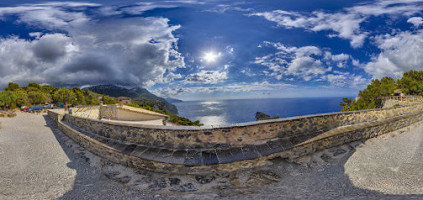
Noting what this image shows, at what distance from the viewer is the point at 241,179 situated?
4246 mm

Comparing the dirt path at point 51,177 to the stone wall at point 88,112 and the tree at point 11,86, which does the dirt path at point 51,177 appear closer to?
the stone wall at point 88,112

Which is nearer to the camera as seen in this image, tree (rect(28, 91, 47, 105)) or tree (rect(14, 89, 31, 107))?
tree (rect(14, 89, 31, 107))

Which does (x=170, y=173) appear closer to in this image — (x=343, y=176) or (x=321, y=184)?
(x=321, y=184)

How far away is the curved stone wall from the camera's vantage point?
4422 millimetres

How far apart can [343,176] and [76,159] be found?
7.51m

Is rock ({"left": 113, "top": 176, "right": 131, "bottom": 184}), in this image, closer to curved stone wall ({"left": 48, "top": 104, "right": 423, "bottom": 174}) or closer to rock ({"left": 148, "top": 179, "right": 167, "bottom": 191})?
curved stone wall ({"left": 48, "top": 104, "right": 423, "bottom": 174})

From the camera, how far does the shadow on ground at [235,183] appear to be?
368 centimetres

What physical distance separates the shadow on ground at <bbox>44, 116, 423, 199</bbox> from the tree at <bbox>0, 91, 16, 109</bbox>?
3659 cm

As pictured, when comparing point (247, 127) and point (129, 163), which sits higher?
point (247, 127)

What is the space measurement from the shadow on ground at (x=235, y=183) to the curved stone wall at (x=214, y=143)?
22cm

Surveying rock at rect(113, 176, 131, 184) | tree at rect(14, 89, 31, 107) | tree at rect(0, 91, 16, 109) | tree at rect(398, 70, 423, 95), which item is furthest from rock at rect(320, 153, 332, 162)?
tree at rect(14, 89, 31, 107)

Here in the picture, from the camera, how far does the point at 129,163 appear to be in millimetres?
4922

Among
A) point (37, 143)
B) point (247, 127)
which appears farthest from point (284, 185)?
point (37, 143)

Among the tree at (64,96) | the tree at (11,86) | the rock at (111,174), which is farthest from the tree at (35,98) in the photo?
the rock at (111,174)
